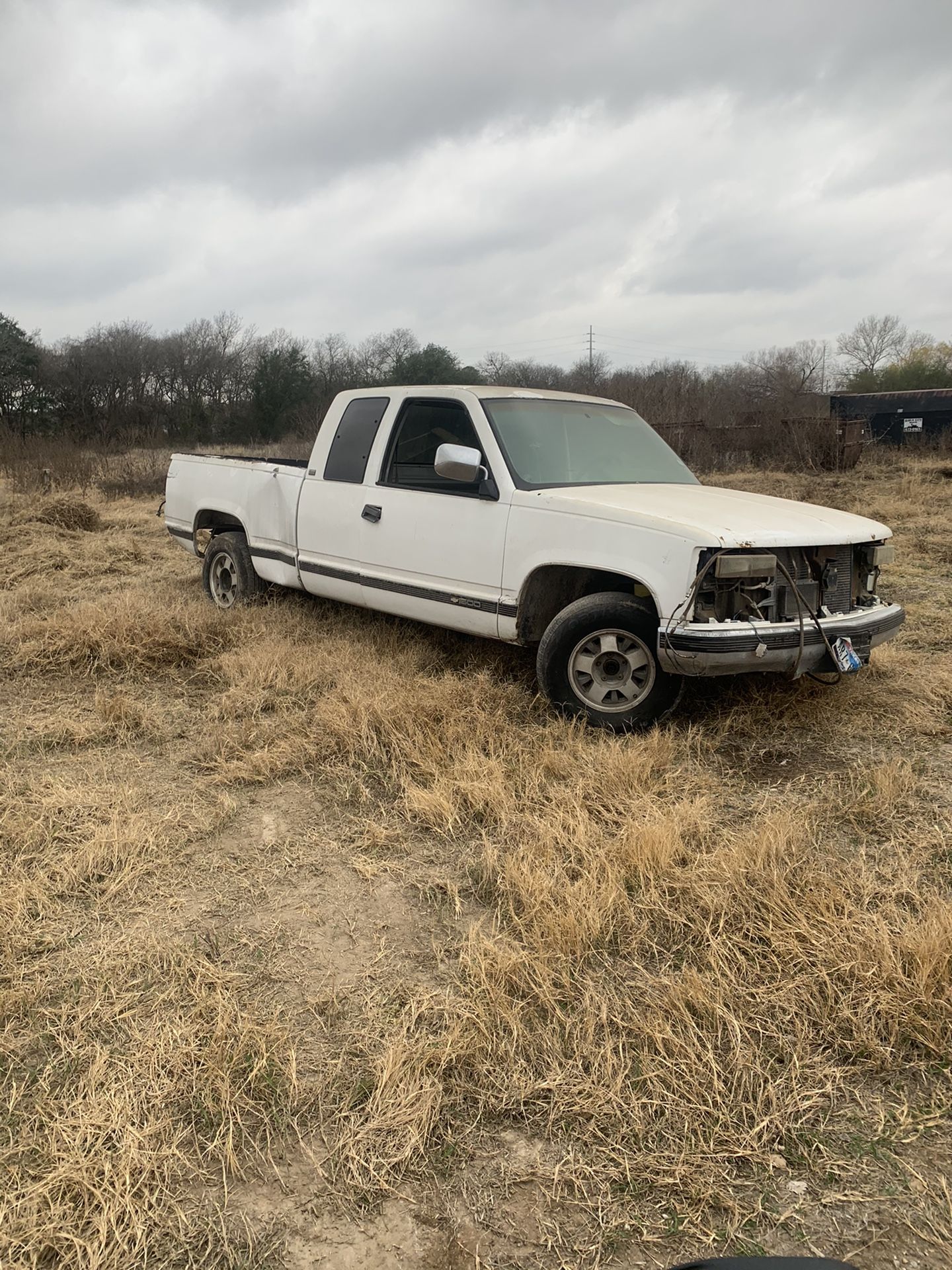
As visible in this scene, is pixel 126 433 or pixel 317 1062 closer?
pixel 317 1062

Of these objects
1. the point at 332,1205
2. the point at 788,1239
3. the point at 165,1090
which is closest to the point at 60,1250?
the point at 165,1090

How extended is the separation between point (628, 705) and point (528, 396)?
7.15ft

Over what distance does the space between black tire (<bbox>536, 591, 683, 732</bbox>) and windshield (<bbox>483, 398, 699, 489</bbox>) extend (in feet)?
2.85

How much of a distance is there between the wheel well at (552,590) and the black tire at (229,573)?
9.24ft

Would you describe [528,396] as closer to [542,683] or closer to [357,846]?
[542,683]

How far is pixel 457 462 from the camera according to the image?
15.4 feet

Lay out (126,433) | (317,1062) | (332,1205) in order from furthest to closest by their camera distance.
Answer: (126,433) → (317,1062) → (332,1205)

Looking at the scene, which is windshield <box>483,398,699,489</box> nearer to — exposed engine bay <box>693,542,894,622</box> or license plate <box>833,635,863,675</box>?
exposed engine bay <box>693,542,894,622</box>

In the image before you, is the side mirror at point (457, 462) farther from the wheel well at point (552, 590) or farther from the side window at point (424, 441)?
the wheel well at point (552, 590)

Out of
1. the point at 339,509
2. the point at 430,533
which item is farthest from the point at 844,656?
the point at 339,509

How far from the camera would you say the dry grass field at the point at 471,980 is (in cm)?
188

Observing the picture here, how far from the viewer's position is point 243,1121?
210 cm

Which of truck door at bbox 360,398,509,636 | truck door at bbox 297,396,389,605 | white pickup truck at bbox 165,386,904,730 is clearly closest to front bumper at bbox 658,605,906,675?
white pickup truck at bbox 165,386,904,730

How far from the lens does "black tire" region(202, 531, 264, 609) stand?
674 centimetres
